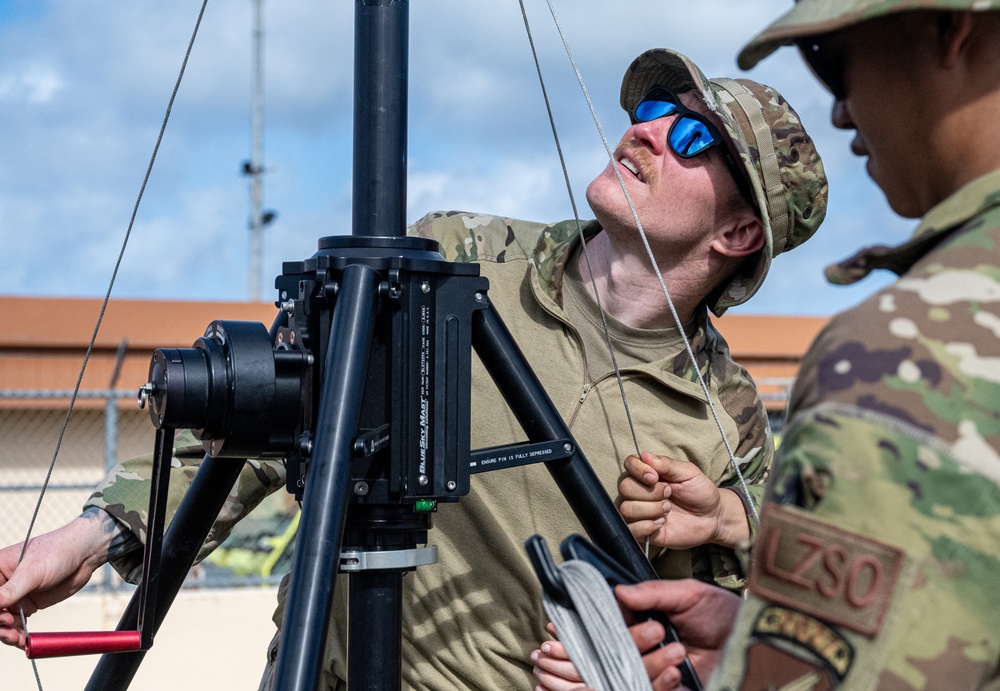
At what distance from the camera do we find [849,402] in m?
0.83

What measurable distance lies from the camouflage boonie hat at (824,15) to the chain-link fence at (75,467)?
604 centimetres

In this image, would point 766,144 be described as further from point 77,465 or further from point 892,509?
point 77,465

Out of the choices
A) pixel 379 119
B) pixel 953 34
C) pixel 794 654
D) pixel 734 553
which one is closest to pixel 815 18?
pixel 953 34

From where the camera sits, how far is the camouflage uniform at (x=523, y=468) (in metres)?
1.96

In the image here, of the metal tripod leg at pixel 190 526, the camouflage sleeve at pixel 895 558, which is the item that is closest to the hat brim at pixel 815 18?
the camouflage sleeve at pixel 895 558

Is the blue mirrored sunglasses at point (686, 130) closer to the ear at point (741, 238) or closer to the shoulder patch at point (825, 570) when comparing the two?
the ear at point (741, 238)

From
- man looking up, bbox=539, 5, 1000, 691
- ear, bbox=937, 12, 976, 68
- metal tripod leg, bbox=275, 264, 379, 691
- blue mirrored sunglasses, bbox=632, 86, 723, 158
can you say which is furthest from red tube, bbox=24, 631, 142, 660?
blue mirrored sunglasses, bbox=632, 86, 723, 158

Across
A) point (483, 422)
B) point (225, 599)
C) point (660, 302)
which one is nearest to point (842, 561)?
point (483, 422)

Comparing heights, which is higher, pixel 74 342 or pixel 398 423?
pixel 74 342

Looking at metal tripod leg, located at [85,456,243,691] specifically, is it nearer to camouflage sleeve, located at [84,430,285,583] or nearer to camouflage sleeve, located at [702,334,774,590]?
camouflage sleeve, located at [84,430,285,583]

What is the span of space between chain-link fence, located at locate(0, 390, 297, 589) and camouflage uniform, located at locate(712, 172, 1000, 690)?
607 centimetres

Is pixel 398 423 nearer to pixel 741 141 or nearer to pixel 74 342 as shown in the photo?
pixel 741 141

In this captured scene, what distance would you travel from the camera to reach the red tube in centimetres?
142

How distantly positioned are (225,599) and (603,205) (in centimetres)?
423
